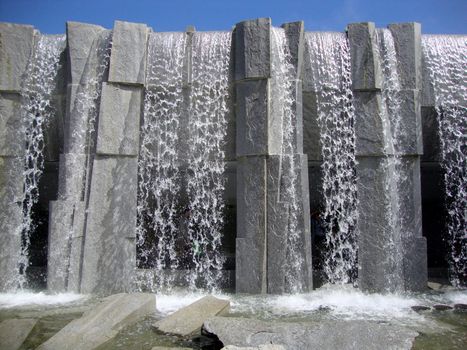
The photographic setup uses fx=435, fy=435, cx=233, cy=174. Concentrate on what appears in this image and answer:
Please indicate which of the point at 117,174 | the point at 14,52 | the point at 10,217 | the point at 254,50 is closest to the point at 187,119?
the point at 117,174

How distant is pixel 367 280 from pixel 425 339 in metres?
2.24

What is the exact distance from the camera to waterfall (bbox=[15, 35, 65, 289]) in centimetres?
722

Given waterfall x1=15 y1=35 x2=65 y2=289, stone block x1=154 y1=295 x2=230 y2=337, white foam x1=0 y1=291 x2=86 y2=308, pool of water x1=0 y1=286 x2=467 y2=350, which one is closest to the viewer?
pool of water x1=0 y1=286 x2=467 y2=350

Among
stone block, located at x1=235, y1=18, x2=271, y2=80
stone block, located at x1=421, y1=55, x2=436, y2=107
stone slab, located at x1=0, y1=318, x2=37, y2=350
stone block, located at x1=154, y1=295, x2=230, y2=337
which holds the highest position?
stone block, located at x1=235, y1=18, x2=271, y2=80

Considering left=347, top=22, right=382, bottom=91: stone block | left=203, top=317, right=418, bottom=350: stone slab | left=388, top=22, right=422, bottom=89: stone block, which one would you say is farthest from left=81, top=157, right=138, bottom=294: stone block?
left=388, top=22, right=422, bottom=89: stone block

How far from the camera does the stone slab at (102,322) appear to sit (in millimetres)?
4066

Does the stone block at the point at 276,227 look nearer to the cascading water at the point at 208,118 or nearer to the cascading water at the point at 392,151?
the cascading water at the point at 208,118

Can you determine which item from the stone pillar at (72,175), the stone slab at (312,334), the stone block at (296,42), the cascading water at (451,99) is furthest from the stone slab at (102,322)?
the cascading water at (451,99)

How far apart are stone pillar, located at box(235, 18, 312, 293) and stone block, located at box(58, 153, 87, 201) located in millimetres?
2473

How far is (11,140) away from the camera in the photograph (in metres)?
7.12

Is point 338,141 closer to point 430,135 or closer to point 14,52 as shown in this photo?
point 430,135

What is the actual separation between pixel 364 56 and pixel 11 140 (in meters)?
5.85

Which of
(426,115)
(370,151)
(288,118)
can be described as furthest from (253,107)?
(426,115)

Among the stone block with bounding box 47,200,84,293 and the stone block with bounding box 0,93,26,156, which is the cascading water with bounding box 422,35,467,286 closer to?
the stone block with bounding box 47,200,84,293
